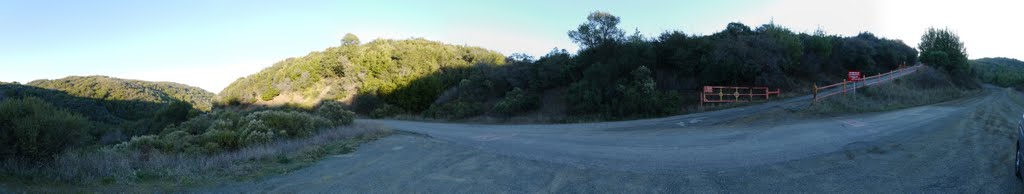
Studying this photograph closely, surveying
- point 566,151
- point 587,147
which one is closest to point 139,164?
point 566,151

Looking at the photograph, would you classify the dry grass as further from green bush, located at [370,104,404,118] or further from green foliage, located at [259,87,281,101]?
green foliage, located at [259,87,281,101]

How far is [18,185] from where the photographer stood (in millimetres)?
5844

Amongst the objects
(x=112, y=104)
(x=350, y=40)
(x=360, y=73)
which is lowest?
(x=112, y=104)

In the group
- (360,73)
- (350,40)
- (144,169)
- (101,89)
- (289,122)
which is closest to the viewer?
(144,169)

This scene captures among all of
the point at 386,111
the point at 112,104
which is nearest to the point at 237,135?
the point at 386,111

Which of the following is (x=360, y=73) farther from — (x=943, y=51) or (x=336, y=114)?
(x=943, y=51)

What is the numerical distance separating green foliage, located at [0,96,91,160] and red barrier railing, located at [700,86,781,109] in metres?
22.1

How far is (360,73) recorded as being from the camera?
182 feet

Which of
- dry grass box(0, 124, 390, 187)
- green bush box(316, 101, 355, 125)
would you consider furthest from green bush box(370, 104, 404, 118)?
dry grass box(0, 124, 390, 187)

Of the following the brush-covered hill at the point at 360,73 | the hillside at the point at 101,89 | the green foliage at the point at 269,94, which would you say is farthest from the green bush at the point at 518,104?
the green foliage at the point at 269,94

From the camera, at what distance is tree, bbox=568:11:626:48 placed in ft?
97.6

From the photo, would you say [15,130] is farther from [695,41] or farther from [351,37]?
[351,37]

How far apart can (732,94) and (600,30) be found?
880cm

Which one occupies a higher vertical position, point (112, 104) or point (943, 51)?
point (943, 51)
